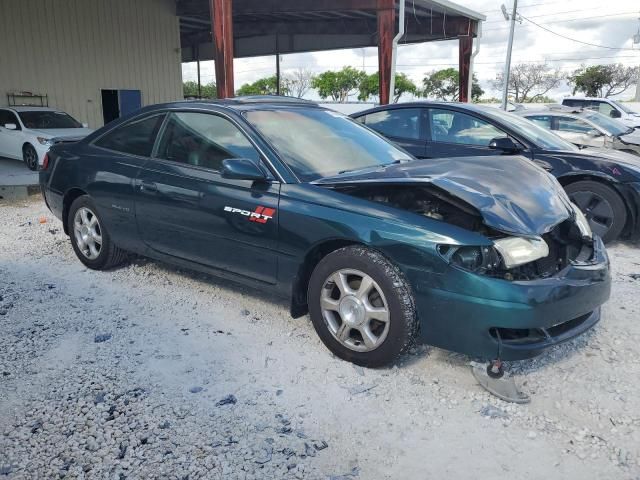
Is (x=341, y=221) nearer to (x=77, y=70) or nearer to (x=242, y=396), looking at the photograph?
(x=242, y=396)

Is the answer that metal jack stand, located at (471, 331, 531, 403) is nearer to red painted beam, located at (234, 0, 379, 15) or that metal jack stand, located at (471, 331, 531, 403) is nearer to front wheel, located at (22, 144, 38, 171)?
front wheel, located at (22, 144, 38, 171)

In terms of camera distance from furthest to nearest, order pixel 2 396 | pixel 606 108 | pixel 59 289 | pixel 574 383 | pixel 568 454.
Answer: pixel 606 108 < pixel 59 289 < pixel 574 383 < pixel 2 396 < pixel 568 454

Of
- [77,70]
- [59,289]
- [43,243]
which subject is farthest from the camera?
[77,70]

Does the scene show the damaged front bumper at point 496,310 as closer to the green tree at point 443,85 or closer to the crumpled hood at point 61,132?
the crumpled hood at point 61,132

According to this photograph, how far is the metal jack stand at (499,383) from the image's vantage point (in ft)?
9.48

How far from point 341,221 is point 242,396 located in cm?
113

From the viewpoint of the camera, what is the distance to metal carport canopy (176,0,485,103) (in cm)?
1303

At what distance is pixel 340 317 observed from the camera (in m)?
3.25

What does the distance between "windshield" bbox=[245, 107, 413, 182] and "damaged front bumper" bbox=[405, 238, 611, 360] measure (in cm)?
115

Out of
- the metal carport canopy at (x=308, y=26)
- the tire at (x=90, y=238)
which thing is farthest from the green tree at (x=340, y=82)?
the tire at (x=90, y=238)

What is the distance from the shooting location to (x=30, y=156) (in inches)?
461

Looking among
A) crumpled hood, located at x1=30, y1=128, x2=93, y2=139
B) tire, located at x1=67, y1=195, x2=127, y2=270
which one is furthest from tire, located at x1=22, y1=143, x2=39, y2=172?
tire, located at x1=67, y1=195, x2=127, y2=270

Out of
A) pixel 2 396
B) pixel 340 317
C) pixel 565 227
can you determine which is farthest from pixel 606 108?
pixel 2 396

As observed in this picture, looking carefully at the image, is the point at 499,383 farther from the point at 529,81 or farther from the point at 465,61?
the point at 529,81
